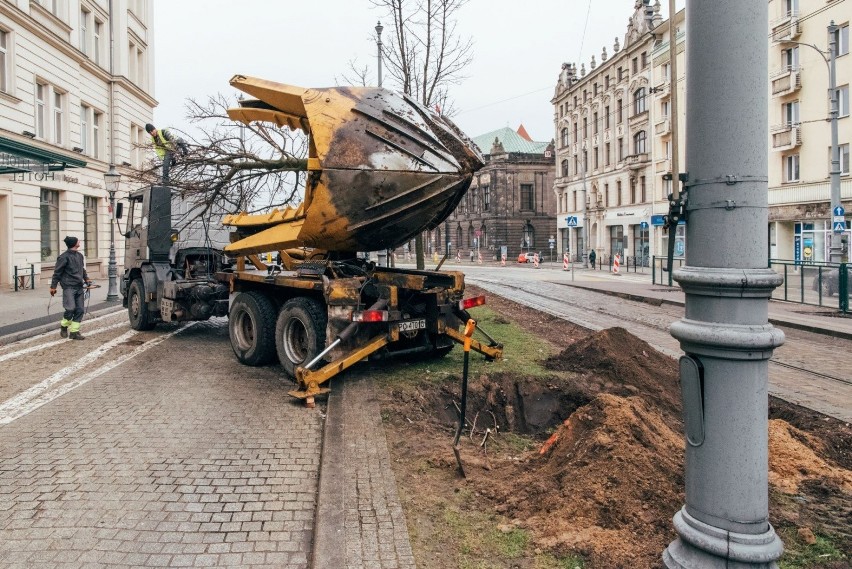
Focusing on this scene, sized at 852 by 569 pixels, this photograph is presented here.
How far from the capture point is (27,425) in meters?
6.30

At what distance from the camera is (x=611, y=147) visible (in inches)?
2255

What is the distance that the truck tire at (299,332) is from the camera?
768 cm

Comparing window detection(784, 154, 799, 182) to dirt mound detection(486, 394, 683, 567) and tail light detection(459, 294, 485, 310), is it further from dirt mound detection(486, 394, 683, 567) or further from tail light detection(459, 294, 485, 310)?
dirt mound detection(486, 394, 683, 567)

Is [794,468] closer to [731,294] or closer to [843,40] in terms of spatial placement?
[731,294]

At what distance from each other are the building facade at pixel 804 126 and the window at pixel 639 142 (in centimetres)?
1503

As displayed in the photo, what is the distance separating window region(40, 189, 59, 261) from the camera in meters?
26.2

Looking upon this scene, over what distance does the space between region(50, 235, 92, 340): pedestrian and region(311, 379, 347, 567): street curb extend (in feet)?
26.7

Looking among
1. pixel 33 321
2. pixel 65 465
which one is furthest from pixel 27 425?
pixel 33 321

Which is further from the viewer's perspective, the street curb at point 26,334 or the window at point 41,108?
the window at point 41,108

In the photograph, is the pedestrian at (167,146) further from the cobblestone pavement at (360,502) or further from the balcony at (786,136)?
the balcony at (786,136)

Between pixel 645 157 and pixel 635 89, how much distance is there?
6.01 meters

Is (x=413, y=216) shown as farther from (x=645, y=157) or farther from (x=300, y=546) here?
(x=645, y=157)

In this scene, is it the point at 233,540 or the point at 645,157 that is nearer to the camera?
the point at 233,540

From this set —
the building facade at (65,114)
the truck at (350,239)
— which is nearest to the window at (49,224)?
the building facade at (65,114)
